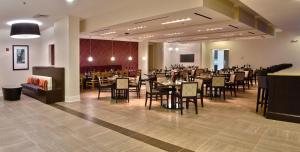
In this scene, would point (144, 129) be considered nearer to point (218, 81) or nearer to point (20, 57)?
point (218, 81)

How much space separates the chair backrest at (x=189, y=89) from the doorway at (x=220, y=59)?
1100cm

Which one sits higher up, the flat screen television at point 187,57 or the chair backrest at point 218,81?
the flat screen television at point 187,57

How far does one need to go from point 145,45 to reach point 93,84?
4.65 meters

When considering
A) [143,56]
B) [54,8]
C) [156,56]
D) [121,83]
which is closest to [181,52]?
[156,56]

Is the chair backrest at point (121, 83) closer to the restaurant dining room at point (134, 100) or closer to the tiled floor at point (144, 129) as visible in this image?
the restaurant dining room at point (134, 100)

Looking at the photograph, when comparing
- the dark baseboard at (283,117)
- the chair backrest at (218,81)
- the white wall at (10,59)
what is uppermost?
the white wall at (10,59)

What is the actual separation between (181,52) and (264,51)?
5926 mm

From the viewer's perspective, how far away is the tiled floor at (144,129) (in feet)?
11.8

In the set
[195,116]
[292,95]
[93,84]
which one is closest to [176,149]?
[195,116]

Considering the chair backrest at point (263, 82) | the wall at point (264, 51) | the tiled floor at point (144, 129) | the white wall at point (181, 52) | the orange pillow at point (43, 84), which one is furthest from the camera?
the white wall at point (181, 52)

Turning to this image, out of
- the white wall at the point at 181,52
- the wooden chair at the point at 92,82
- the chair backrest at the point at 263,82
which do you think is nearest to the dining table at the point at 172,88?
the chair backrest at the point at 263,82

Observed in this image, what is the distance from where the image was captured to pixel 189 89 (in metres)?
5.60

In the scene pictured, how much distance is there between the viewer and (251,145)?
358 centimetres

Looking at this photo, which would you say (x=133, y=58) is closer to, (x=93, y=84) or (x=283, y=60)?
(x=93, y=84)
